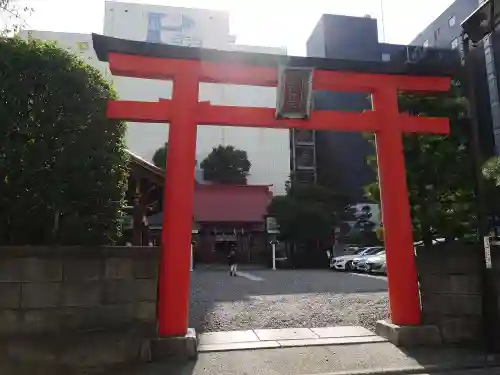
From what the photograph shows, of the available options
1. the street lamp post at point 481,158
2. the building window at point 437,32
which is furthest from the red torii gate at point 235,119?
the building window at point 437,32

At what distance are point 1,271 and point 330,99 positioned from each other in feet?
132

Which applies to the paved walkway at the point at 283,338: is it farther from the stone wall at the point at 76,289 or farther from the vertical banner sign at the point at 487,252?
the vertical banner sign at the point at 487,252

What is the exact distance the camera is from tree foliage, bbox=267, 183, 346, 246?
1093 inches

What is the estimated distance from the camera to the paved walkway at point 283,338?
6198 millimetres

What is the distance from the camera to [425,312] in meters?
6.41

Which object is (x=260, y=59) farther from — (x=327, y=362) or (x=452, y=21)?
(x=452, y=21)

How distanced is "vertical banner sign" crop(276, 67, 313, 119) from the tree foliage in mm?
21609

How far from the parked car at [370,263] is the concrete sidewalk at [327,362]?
599 inches

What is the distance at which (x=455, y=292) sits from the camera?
6.18 m

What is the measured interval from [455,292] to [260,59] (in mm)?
4715

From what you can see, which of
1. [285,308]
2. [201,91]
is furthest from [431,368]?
[201,91]

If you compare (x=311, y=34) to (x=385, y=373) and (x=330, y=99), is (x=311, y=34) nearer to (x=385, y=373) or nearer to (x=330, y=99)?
(x=330, y=99)

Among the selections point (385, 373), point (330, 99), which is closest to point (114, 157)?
point (385, 373)

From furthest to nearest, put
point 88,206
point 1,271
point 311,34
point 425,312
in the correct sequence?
point 311,34 < point 425,312 < point 88,206 < point 1,271
